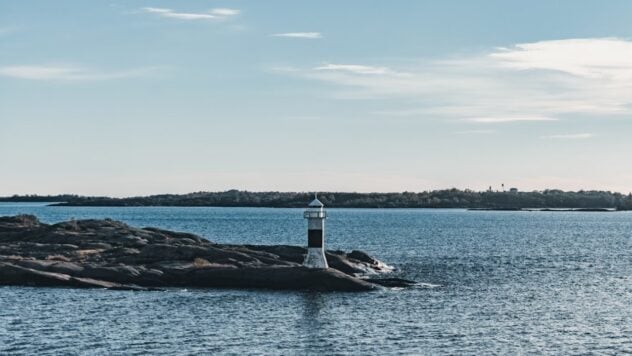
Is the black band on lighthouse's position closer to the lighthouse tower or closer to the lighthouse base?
the lighthouse tower

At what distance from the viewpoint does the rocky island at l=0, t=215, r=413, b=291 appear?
55.5 meters

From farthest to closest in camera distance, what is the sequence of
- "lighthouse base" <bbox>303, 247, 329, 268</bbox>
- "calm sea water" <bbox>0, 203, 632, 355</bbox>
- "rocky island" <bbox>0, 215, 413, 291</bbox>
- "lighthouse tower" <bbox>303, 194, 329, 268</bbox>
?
1. "lighthouse base" <bbox>303, 247, 329, 268</bbox>
2. "lighthouse tower" <bbox>303, 194, 329, 268</bbox>
3. "rocky island" <bbox>0, 215, 413, 291</bbox>
4. "calm sea water" <bbox>0, 203, 632, 355</bbox>

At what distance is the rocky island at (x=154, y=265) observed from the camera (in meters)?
55.5

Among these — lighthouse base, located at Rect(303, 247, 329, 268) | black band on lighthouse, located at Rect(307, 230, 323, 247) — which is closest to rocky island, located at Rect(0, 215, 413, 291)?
lighthouse base, located at Rect(303, 247, 329, 268)

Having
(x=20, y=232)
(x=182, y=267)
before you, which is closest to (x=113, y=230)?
(x=20, y=232)

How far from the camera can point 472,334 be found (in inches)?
1672

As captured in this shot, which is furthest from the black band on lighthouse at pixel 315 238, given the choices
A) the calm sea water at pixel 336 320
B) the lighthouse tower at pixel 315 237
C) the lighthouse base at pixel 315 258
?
the calm sea water at pixel 336 320

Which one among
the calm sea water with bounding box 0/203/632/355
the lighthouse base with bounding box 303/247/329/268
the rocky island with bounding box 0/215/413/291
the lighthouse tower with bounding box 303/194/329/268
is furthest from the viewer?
the lighthouse base with bounding box 303/247/329/268

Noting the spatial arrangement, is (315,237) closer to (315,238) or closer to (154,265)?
(315,238)

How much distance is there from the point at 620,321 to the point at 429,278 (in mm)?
20829

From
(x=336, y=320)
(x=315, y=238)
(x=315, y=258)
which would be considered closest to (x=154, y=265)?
(x=315, y=258)

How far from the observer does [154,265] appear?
59.6 meters

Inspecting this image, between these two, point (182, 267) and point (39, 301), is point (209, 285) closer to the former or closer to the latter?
point (182, 267)

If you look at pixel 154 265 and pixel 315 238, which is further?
pixel 154 265
